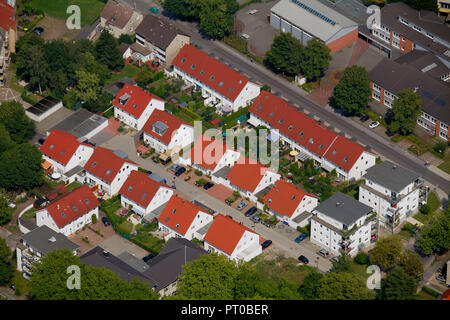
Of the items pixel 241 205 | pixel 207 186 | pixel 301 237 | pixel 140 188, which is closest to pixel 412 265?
pixel 301 237

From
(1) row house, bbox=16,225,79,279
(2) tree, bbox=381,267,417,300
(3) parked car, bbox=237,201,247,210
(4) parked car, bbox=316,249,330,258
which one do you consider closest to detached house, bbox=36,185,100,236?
(1) row house, bbox=16,225,79,279

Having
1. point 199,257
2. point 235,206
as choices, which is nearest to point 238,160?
point 235,206

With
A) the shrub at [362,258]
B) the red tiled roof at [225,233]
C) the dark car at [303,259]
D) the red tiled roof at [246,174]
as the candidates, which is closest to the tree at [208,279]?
the red tiled roof at [225,233]

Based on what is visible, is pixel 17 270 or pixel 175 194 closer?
pixel 17 270

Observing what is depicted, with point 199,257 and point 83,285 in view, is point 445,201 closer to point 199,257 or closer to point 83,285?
point 199,257

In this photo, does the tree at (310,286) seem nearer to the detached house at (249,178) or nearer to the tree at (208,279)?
the tree at (208,279)

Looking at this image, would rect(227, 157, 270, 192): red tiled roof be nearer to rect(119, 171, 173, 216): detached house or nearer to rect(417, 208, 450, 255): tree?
rect(119, 171, 173, 216): detached house
